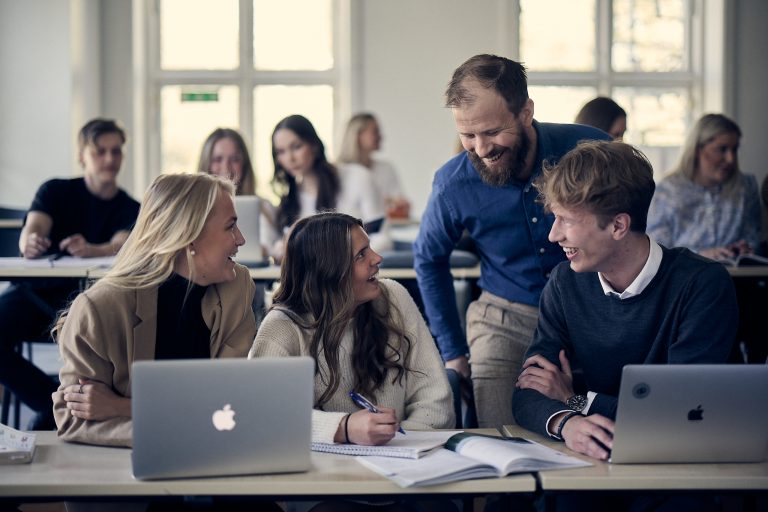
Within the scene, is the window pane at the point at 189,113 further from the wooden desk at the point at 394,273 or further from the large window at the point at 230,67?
the wooden desk at the point at 394,273

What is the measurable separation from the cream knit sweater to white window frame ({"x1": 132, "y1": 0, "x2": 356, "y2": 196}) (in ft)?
17.7

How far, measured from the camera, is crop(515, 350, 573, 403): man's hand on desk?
2291mm

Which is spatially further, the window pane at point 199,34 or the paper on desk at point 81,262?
the window pane at point 199,34

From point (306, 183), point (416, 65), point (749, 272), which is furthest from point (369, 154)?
point (749, 272)

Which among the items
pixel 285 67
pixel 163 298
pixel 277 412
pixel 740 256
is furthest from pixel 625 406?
pixel 285 67

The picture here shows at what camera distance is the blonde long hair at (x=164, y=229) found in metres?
2.28

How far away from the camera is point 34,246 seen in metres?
4.39

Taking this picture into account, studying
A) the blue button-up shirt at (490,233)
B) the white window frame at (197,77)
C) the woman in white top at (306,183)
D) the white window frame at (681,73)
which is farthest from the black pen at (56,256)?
the white window frame at (681,73)

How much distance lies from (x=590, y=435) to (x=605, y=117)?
2995 millimetres

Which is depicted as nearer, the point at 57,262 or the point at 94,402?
the point at 94,402

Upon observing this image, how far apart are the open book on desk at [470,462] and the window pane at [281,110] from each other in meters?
6.06

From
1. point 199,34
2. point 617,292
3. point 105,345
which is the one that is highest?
point 199,34

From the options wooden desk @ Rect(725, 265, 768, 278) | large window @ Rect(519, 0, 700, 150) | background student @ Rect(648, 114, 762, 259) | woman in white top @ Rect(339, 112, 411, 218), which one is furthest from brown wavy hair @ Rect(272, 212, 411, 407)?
large window @ Rect(519, 0, 700, 150)

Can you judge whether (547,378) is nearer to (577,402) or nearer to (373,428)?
(577,402)
